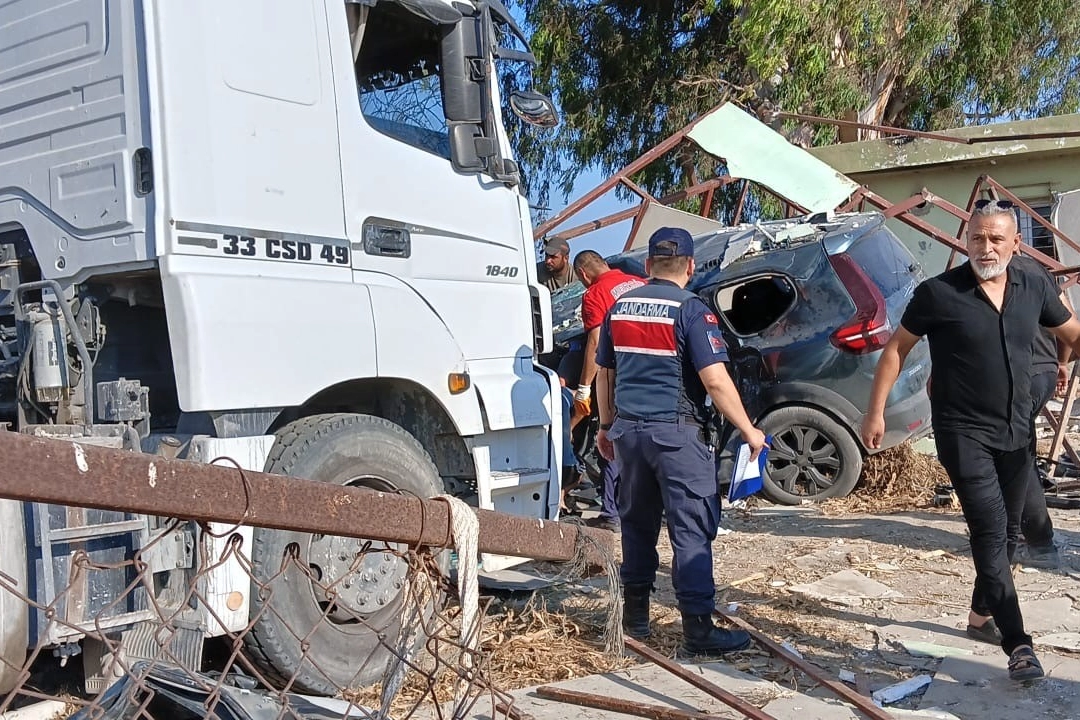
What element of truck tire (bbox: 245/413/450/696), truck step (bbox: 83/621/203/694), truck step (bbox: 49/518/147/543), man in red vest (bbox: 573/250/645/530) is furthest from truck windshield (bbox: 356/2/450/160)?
truck step (bbox: 83/621/203/694)

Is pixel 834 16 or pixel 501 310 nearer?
pixel 501 310

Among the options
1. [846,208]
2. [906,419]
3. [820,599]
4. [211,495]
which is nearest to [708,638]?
[820,599]

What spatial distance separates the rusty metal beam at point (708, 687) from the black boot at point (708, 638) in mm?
420

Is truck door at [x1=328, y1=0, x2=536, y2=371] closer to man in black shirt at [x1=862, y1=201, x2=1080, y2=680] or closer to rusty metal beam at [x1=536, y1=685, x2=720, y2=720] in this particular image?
→ rusty metal beam at [x1=536, y1=685, x2=720, y2=720]

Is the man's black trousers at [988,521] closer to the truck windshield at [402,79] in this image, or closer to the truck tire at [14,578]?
the truck windshield at [402,79]

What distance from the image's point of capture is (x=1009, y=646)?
410 centimetres

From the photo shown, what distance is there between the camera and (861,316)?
7.52 metres

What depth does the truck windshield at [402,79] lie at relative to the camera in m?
4.70

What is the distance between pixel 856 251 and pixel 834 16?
9.09m

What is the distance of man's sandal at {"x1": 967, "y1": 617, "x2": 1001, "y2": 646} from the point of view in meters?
4.57

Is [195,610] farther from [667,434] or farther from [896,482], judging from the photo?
[896,482]

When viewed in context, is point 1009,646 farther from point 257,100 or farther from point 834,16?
point 834,16

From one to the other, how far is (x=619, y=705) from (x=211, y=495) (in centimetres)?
258

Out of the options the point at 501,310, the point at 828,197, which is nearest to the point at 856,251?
the point at 828,197
